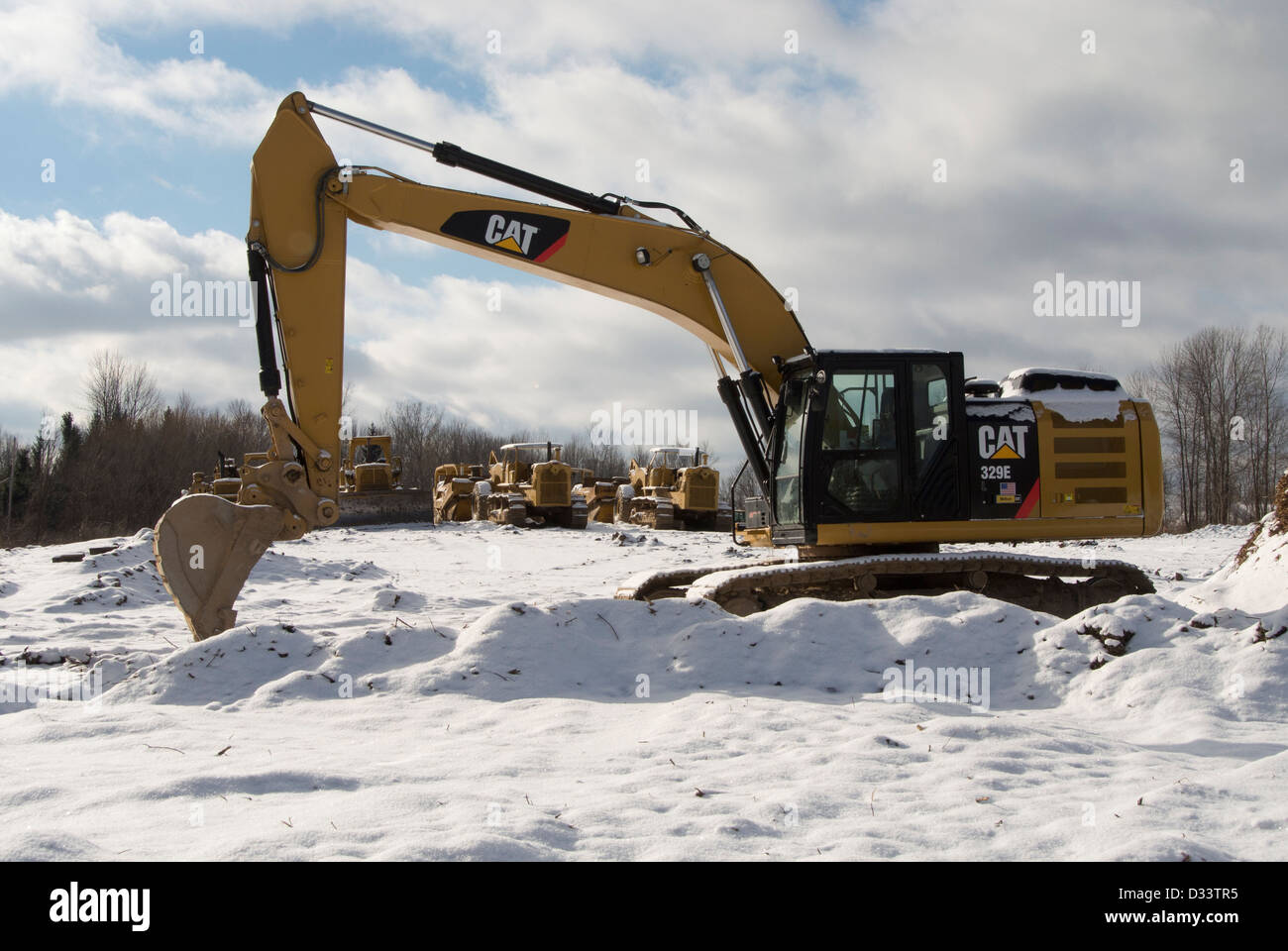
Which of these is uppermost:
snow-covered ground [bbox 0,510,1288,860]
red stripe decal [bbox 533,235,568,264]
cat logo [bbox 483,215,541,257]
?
cat logo [bbox 483,215,541,257]

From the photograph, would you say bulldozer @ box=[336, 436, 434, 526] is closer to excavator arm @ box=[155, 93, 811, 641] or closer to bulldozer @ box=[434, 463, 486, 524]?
bulldozer @ box=[434, 463, 486, 524]

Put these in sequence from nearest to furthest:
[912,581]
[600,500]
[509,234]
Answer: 1. [509,234]
2. [912,581]
3. [600,500]

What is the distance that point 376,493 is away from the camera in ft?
102

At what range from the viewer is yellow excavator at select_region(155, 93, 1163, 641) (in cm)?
773

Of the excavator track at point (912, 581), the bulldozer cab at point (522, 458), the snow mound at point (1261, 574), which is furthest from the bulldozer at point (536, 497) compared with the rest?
the snow mound at point (1261, 574)

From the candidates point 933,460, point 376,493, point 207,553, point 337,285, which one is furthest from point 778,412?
point 376,493

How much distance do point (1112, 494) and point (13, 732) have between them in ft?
28.0

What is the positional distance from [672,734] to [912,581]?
4.52 meters

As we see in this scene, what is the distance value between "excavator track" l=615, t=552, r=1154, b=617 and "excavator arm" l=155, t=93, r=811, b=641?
1123 mm

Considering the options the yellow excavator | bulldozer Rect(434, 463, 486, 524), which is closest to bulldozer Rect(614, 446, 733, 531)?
bulldozer Rect(434, 463, 486, 524)

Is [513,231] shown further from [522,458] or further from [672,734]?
[522,458]

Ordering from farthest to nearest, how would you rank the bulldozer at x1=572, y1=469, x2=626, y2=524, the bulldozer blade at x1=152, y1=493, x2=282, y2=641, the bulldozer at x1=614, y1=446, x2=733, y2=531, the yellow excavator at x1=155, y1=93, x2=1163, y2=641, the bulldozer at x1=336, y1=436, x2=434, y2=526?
the bulldozer at x1=572, y1=469, x2=626, y2=524
the bulldozer at x1=336, y1=436, x2=434, y2=526
the bulldozer at x1=614, y1=446, x2=733, y2=531
the yellow excavator at x1=155, y1=93, x2=1163, y2=641
the bulldozer blade at x1=152, y1=493, x2=282, y2=641

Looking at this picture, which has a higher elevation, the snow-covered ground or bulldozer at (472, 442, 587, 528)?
bulldozer at (472, 442, 587, 528)
